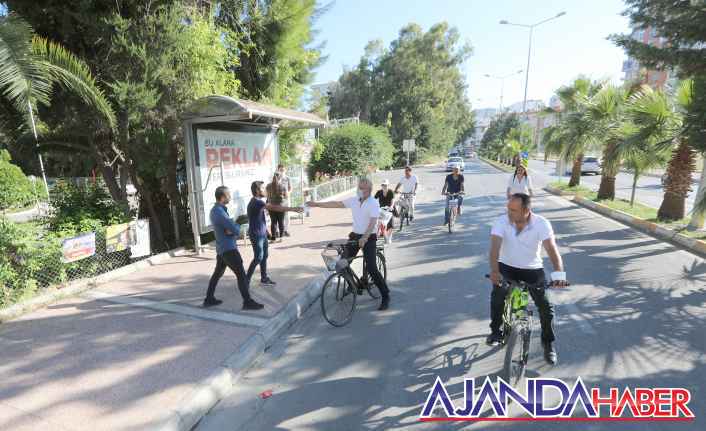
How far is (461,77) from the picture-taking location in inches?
2061

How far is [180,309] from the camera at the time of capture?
16.9ft

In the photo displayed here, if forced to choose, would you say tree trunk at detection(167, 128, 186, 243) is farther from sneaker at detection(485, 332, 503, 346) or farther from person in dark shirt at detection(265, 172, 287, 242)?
sneaker at detection(485, 332, 503, 346)

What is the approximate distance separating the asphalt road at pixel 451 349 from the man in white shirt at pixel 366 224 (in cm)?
55

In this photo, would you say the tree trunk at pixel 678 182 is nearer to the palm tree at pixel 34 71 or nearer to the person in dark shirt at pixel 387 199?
the person in dark shirt at pixel 387 199

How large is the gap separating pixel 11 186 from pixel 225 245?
34.9 feet

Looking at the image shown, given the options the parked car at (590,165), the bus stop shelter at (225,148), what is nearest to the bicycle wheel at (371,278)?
the bus stop shelter at (225,148)

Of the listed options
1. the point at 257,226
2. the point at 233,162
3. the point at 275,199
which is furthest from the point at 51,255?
the point at 275,199

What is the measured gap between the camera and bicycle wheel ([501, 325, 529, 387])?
345cm

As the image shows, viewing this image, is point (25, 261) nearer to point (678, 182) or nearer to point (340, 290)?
point (340, 290)

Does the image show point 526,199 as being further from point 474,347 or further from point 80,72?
point 80,72

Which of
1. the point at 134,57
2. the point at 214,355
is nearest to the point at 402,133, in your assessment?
the point at 134,57

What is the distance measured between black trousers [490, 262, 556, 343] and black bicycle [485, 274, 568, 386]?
8cm

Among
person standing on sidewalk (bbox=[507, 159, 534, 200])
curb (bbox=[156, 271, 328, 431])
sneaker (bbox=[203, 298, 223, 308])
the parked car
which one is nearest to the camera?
curb (bbox=[156, 271, 328, 431])

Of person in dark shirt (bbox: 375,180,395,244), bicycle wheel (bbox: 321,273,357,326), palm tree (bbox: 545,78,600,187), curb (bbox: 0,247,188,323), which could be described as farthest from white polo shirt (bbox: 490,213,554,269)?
palm tree (bbox: 545,78,600,187)
